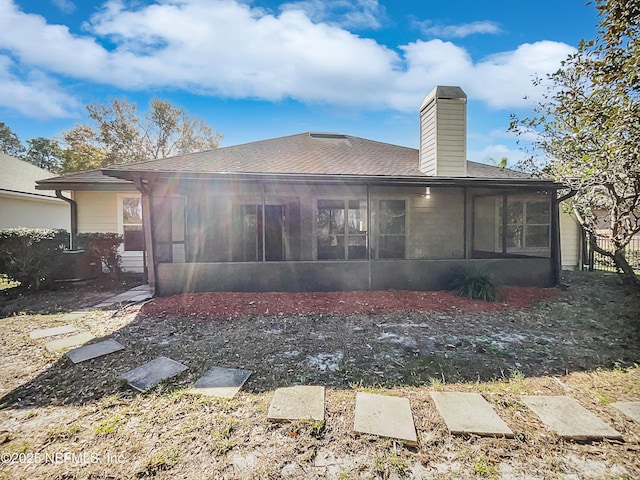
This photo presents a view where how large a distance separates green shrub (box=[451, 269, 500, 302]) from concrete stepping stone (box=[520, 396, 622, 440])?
3.72m

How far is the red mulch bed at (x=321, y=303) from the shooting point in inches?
218

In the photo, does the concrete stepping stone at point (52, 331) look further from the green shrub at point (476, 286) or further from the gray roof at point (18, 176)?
the gray roof at point (18, 176)

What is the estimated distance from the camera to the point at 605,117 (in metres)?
3.50

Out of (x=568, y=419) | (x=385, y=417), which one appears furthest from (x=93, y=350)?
(x=568, y=419)

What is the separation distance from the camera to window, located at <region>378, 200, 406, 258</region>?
26.8 feet

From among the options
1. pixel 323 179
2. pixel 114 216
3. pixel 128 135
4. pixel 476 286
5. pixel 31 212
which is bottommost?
pixel 476 286

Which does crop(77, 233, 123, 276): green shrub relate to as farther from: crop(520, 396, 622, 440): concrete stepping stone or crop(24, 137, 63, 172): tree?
crop(24, 137, 63, 172): tree

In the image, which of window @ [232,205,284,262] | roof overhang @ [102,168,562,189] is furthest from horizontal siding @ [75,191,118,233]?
window @ [232,205,284,262]

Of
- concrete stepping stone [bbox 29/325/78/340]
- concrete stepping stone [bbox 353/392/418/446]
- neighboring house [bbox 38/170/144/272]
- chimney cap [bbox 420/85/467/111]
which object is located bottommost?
concrete stepping stone [bbox 353/392/418/446]

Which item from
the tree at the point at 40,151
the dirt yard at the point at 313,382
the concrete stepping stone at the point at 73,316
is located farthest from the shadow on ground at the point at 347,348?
the tree at the point at 40,151

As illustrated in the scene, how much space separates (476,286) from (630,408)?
3960 millimetres

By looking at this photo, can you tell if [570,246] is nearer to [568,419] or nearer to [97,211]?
[568,419]

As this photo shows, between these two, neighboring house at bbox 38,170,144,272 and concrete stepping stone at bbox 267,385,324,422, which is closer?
concrete stepping stone at bbox 267,385,324,422

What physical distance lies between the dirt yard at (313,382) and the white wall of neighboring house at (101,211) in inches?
119
